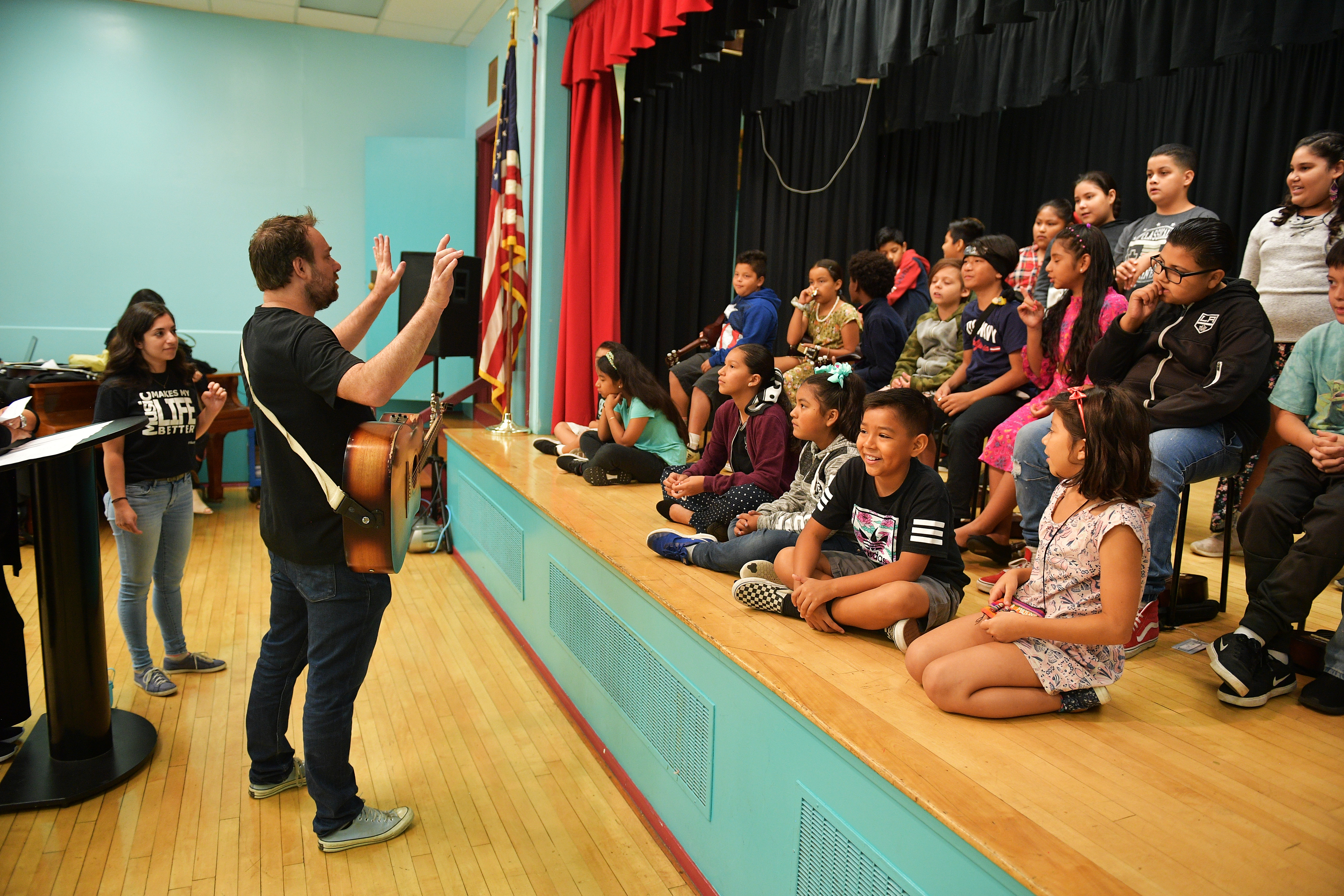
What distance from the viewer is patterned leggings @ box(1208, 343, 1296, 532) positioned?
2.59m

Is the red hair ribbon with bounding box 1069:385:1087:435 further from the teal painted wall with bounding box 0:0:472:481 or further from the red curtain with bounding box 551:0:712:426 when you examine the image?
the teal painted wall with bounding box 0:0:472:481

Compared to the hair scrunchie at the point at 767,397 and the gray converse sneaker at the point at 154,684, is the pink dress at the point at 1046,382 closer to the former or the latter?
the hair scrunchie at the point at 767,397

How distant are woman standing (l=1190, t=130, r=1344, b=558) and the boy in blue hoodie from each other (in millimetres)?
2046

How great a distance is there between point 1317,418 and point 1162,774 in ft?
4.11

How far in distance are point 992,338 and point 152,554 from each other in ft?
9.81

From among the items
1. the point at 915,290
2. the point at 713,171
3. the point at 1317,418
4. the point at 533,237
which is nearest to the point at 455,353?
the point at 533,237

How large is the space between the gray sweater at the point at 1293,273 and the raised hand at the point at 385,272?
2677 mm

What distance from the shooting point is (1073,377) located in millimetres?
2854

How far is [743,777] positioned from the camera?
5.96 ft

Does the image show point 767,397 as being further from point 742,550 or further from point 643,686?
point 643,686

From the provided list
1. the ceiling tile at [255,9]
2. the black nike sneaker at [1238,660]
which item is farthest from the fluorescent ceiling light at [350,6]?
the black nike sneaker at [1238,660]

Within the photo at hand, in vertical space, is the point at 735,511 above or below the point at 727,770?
above

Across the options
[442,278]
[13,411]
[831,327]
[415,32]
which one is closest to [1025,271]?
[831,327]

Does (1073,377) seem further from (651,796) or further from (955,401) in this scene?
(651,796)
